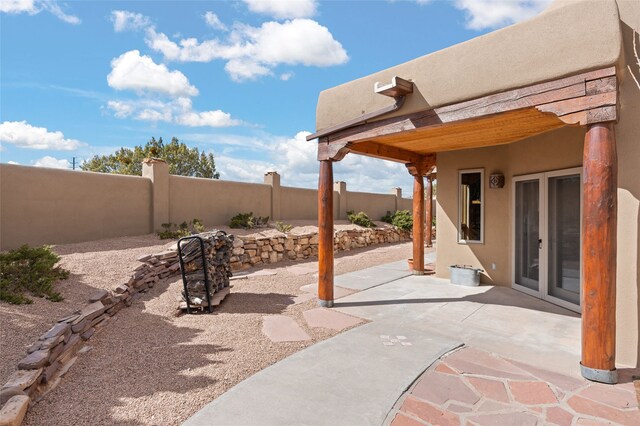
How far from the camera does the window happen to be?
7543 mm

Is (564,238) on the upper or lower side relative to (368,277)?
upper

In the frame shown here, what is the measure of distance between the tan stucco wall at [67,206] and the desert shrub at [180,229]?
21.8 inches

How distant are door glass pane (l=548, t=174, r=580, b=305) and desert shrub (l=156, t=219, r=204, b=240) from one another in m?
8.79

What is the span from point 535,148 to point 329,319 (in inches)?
182

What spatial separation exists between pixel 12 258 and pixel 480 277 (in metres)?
8.28

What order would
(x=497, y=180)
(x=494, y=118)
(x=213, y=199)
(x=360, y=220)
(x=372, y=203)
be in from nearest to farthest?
(x=494, y=118)
(x=497, y=180)
(x=213, y=199)
(x=360, y=220)
(x=372, y=203)

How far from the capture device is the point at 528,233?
6.50 metres

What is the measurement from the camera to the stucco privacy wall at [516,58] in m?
3.38

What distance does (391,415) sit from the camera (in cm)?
279

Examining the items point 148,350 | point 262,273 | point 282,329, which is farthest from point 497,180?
point 148,350

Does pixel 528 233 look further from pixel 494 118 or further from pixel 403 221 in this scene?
pixel 403 221

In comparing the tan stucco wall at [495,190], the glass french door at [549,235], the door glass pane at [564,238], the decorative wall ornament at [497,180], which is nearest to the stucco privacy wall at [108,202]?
the tan stucco wall at [495,190]

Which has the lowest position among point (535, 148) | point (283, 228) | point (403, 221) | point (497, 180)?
point (283, 228)

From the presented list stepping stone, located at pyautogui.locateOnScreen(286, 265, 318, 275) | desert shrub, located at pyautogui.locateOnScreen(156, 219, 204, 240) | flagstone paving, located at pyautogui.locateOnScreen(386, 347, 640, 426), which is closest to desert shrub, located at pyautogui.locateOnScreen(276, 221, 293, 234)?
stepping stone, located at pyautogui.locateOnScreen(286, 265, 318, 275)
